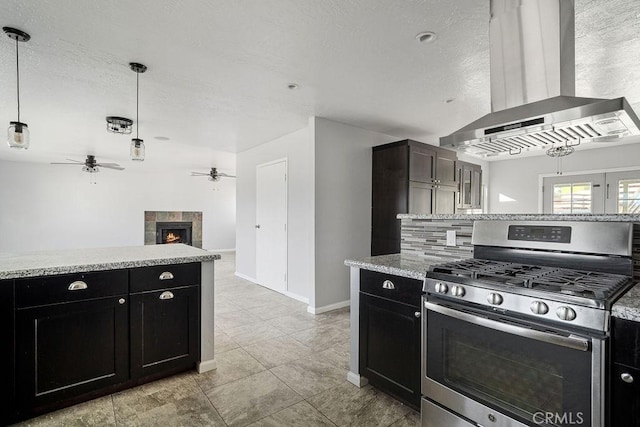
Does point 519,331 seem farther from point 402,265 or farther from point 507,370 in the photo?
point 402,265

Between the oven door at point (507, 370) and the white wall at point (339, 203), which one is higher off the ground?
the white wall at point (339, 203)

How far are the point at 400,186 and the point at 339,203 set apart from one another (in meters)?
0.84

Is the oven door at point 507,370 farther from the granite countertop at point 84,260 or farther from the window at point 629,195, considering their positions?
the window at point 629,195

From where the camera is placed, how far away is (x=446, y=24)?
1.99 metres

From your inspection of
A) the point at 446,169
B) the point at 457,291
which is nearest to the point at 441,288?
the point at 457,291

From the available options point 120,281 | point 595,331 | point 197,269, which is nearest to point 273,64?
point 197,269

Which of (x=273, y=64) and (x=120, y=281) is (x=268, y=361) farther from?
(x=273, y=64)

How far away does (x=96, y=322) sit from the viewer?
1.97 metres

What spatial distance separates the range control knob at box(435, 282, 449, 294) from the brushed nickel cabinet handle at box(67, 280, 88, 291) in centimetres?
208

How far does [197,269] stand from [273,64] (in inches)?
68.2

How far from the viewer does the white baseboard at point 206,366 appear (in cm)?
237

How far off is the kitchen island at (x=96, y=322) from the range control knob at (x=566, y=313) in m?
2.12

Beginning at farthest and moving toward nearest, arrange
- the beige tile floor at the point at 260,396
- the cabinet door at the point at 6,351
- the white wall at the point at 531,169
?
the white wall at the point at 531,169
the beige tile floor at the point at 260,396
the cabinet door at the point at 6,351

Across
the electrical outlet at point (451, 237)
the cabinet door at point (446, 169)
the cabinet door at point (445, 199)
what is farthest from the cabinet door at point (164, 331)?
the cabinet door at point (446, 169)
